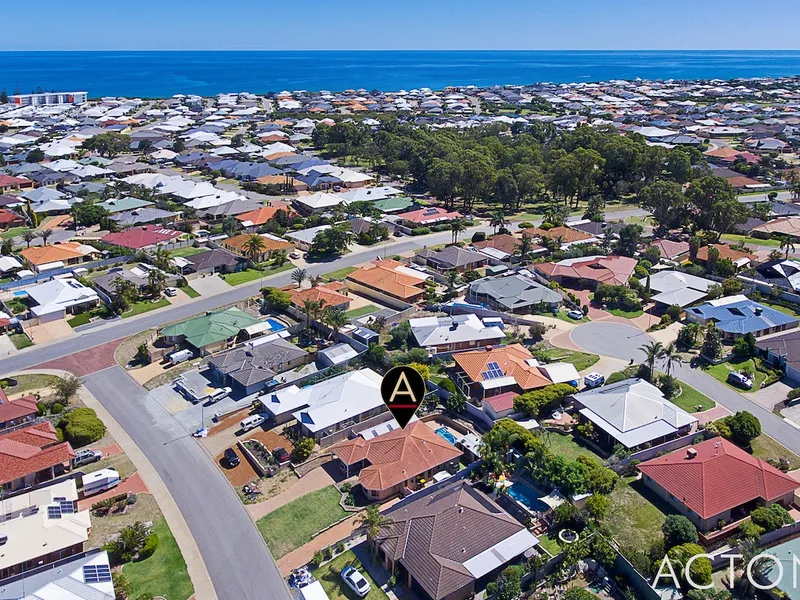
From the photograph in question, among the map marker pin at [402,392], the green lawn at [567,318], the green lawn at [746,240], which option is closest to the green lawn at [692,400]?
the green lawn at [567,318]

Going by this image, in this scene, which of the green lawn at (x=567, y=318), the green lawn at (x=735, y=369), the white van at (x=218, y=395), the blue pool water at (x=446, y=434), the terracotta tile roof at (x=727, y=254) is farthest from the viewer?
the terracotta tile roof at (x=727, y=254)

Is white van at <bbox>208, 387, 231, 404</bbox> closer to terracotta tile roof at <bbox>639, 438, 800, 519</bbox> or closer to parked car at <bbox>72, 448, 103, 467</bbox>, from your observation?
parked car at <bbox>72, 448, 103, 467</bbox>

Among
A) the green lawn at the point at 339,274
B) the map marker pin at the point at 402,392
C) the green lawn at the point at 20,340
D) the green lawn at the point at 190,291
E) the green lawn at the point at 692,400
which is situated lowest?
the green lawn at the point at 20,340

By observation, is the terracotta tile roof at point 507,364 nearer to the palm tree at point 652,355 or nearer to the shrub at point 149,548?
the palm tree at point 652,355

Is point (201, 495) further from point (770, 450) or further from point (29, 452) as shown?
point (770, 450)

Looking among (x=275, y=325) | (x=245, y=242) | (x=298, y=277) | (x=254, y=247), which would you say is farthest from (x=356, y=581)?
(x=245, y=242)

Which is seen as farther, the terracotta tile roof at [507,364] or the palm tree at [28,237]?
the palm tree at [28,237]

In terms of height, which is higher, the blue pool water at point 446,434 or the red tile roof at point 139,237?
the red tile roof at point 139,237
